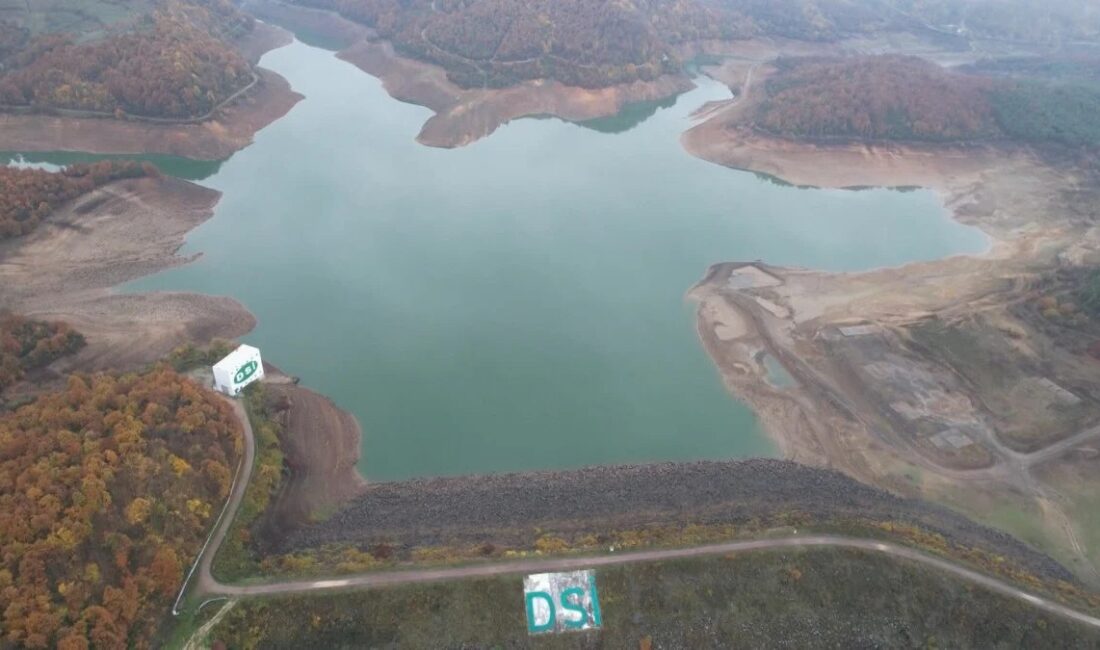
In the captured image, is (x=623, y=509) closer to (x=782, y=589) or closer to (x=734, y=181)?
(x=782, y=589)

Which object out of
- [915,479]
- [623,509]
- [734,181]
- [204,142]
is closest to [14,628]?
[623,509]

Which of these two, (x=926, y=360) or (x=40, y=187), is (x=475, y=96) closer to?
(x=40, y=187)

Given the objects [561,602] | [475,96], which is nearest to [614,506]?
[561,602]

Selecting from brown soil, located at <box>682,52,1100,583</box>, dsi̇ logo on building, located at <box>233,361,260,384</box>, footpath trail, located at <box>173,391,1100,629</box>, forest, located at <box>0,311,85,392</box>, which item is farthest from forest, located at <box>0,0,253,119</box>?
brown soil, located at <box>682,52,1100,583</box>

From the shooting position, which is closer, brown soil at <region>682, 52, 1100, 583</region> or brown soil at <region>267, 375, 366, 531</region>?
brown soil at <region>267, 375, 366, 531</region>

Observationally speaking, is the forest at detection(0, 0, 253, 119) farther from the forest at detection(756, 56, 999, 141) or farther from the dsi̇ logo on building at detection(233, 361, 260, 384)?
the forest at detection(756, 56, 999, 141)

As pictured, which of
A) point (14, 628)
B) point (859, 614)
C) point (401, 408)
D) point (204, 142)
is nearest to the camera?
point (14, 628)
